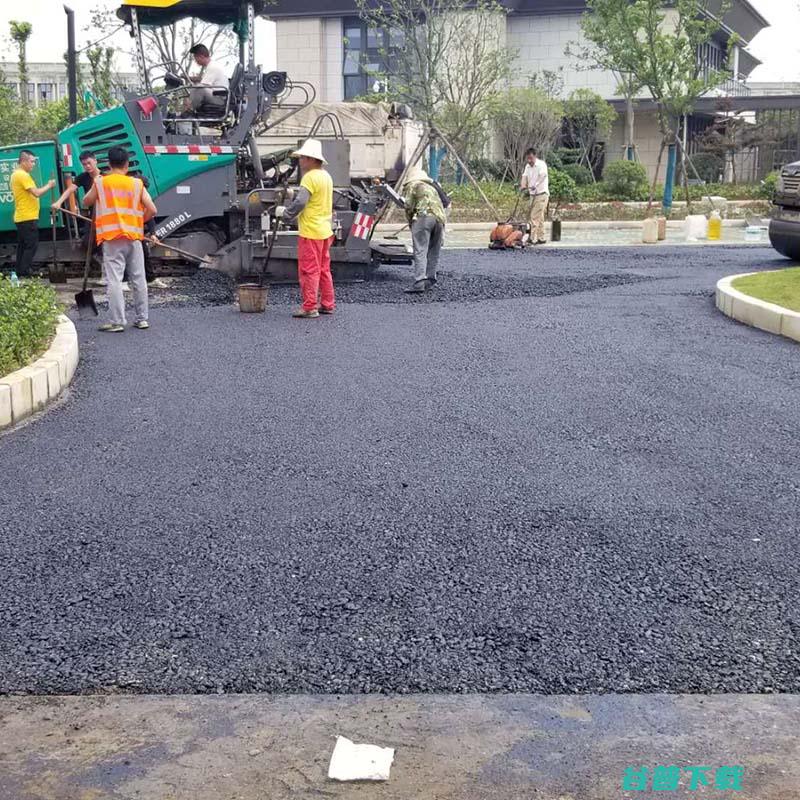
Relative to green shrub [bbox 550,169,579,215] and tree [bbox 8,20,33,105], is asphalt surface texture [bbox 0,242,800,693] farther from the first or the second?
tree [bbox 8,20,33,105]

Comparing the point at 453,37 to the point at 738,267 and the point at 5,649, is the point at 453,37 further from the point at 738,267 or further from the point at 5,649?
the point at 5,649

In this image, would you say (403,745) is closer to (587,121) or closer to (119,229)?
(119,229)

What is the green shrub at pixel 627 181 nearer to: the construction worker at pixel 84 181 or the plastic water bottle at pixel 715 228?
the plastic water bottle at pixel 715 228

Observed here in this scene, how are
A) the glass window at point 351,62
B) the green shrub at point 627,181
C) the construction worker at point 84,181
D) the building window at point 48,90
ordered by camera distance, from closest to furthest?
the construction worker at point 84,181 < the green shrub at point 627,181 < the glass window at point 351,62 < the building window at point 48,90

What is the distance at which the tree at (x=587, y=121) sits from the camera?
34.4 m

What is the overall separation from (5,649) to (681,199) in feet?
92.1

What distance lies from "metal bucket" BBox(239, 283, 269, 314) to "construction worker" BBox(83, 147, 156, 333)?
108 cm

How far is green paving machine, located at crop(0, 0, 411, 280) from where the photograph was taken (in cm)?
1229

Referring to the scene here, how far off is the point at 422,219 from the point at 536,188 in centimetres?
685

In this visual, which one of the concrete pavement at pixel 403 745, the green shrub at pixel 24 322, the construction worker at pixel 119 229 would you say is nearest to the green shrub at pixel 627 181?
the construction worker at pixel 119 229

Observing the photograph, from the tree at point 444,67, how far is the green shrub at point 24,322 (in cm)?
1808

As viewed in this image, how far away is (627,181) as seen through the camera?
2959cm

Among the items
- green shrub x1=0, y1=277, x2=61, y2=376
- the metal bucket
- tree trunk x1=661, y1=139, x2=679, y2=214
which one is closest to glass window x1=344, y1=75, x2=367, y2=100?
tree trunk x1=661, y1=139, x2=679, y2=214

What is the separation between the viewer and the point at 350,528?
4.48m
